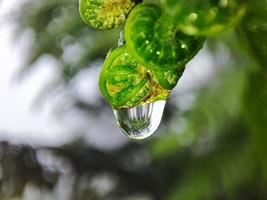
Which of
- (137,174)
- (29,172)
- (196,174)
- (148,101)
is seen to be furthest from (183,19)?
(137,174)

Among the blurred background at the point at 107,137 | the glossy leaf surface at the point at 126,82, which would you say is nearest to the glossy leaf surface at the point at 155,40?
the glossy leaf surface at the point at 126,82

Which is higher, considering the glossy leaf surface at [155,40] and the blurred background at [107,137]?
the glossy leaf surface at [155,40]

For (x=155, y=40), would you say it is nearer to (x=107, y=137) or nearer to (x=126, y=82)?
(x=126, y=82)

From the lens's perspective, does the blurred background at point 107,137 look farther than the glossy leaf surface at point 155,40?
Yes

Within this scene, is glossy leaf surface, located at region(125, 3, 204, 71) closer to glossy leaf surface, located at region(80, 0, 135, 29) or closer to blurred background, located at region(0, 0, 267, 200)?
glossy leaf surface, located at region(80, 0, 135, 29)

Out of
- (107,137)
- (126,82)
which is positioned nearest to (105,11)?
(126,82)

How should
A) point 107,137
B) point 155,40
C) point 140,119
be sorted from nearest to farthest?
point 155,40, point 140,119, point 107,137

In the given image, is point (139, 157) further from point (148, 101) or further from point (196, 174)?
point (148, 101)

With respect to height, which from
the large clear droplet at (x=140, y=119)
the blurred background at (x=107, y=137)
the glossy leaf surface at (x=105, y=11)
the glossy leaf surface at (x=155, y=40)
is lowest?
the blurred background at (x=107, y=137)

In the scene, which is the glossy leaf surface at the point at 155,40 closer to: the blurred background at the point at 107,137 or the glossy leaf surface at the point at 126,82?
the glossy leaf surface at the point at 126,82
